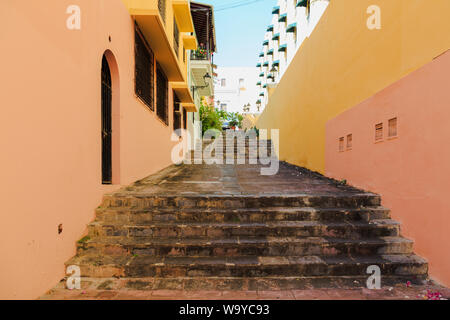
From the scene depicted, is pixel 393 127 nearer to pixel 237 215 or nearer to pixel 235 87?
pixel 237 215

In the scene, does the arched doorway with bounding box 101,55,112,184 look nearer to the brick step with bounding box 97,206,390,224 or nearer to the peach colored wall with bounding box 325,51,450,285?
the brick step with bounding box 97,206,390,224

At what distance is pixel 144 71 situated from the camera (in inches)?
258

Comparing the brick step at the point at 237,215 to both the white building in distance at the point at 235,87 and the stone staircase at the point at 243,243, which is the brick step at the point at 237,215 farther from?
the white building in distance at the point at 235,87

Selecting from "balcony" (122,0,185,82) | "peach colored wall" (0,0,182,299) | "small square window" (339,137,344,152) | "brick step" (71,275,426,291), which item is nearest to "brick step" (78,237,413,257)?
"brick step" (71,275,426,291)

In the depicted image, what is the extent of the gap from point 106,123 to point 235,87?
33.7m

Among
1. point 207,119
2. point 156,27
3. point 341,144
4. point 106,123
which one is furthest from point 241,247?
point 207,119

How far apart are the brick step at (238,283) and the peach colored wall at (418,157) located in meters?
0.61

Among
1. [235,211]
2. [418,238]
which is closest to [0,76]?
[235,211]

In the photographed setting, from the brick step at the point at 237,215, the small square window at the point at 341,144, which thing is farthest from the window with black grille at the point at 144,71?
the small square window at the point at 341,144

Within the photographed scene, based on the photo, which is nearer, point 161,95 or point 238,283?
point 238,283

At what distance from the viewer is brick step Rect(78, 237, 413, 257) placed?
340cm

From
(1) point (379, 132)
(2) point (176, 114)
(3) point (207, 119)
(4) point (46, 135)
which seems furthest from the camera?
(3) point (207, 119)

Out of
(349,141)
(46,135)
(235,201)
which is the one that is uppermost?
(349,141)
